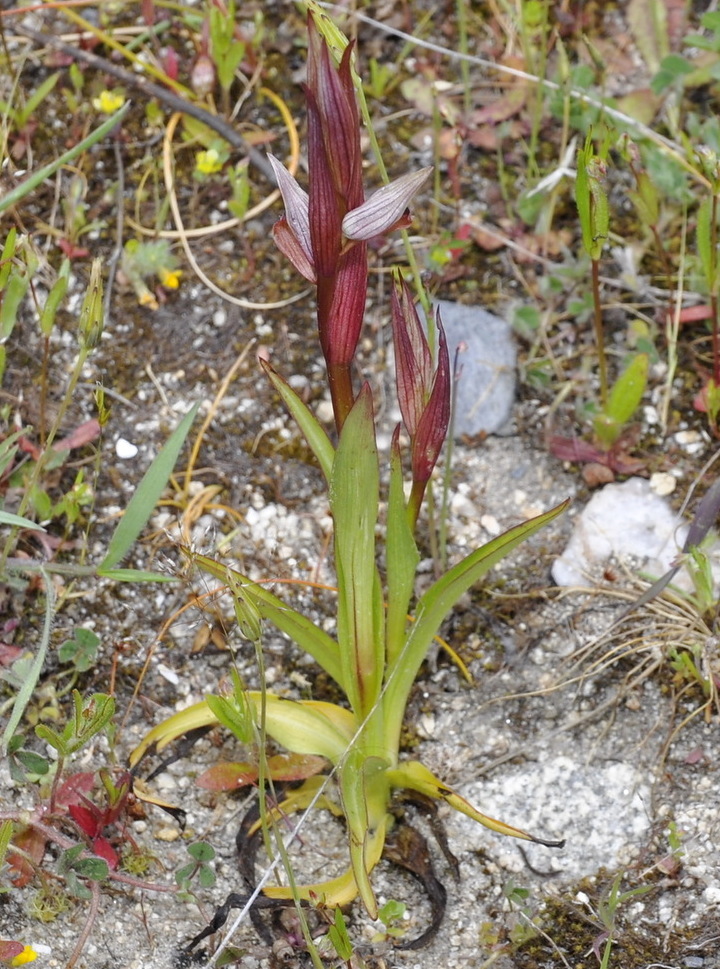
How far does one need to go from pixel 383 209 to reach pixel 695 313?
112 cm

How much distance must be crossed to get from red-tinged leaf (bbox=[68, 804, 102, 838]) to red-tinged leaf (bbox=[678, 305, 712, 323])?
1.51m

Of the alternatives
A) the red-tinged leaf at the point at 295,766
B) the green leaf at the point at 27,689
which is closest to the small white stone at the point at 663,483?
the red-tinged leaf at the point at 295,766

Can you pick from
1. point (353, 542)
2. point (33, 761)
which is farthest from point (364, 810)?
point (33, 761)

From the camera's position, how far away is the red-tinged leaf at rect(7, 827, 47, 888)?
1607 mm

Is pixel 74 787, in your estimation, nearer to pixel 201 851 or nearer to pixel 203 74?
pixel 201 851

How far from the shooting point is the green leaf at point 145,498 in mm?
1764

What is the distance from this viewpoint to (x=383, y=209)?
1.31 metres

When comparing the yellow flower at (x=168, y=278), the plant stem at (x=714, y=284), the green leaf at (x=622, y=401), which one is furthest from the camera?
the yellow flower at (x=168, y=278)

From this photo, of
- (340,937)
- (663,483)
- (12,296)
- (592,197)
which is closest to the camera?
(340,937)

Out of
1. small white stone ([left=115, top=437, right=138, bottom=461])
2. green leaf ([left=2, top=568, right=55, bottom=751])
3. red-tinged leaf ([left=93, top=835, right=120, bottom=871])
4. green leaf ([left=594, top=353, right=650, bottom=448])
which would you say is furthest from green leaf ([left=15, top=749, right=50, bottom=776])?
green leaf ([left=594, top=353, right=650, bottom=448])

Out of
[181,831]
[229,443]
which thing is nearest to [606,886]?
[181,831]

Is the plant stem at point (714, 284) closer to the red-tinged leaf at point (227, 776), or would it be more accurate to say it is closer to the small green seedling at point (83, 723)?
the red-tinged leaf at point (227, 776)

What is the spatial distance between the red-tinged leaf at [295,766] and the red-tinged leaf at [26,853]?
39 cm

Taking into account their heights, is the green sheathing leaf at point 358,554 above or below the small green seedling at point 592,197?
below
